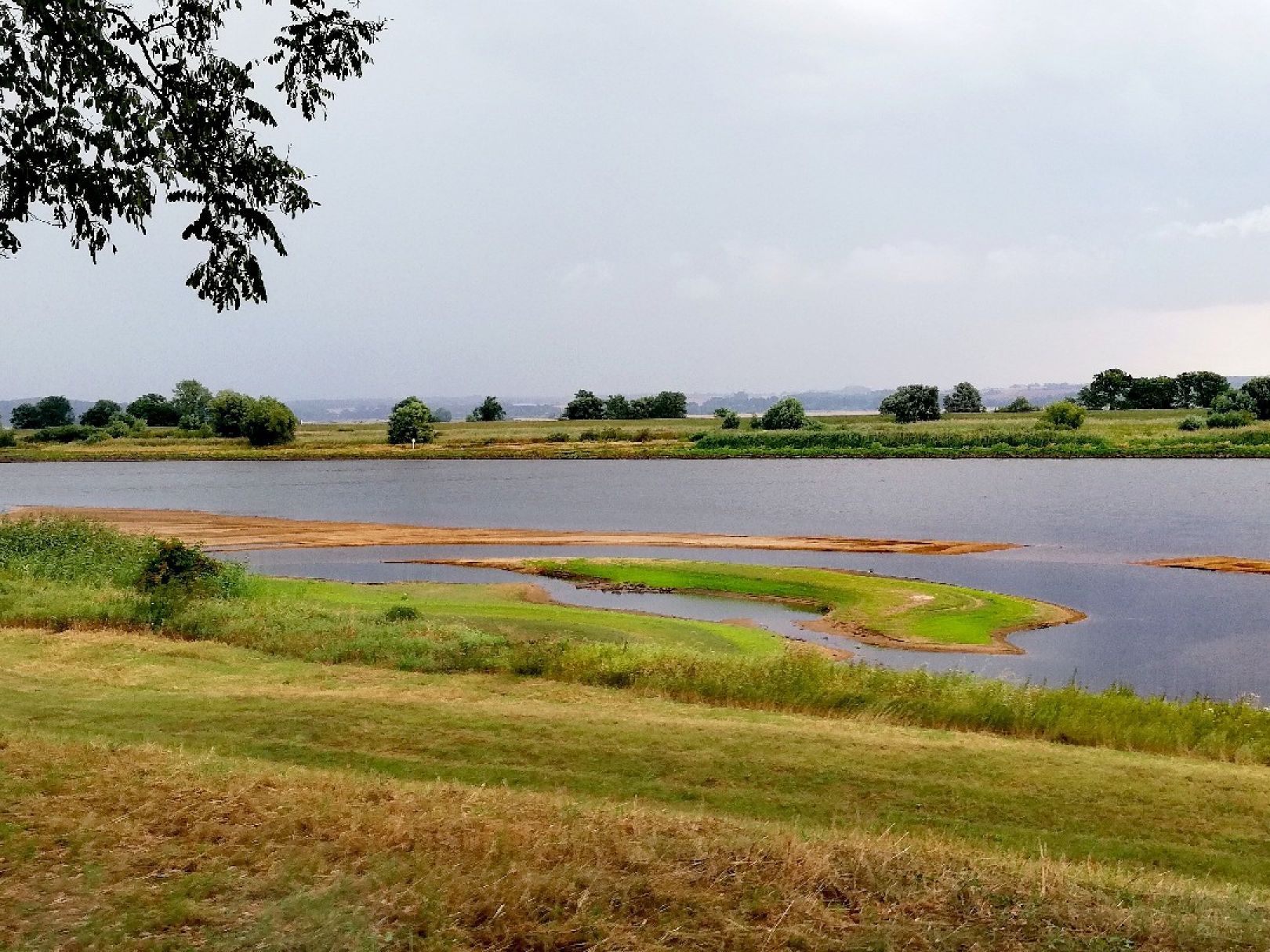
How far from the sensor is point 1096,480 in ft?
293

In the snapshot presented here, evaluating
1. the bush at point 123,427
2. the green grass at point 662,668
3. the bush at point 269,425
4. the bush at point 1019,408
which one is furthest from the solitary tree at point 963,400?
the green grass at point 662,668

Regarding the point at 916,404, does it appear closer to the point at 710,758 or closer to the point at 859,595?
the point at 859,595

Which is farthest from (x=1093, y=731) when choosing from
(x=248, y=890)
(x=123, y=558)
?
(x=123, y=558)

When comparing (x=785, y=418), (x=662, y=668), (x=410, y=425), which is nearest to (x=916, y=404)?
(x=785, y=418)

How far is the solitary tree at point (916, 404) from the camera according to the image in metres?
167

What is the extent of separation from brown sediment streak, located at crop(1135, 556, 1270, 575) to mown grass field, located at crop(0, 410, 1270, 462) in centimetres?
7117

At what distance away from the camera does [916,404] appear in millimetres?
167750

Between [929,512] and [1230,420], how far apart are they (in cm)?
8286

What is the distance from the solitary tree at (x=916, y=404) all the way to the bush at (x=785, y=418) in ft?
66.5

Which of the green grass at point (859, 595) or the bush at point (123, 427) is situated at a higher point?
the bush at point (123, 427)

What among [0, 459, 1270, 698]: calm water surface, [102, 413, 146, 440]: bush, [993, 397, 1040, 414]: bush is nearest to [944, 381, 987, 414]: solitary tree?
[993, 397, 1040, 414]: bush

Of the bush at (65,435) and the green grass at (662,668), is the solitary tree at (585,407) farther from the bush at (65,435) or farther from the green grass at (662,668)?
the green grass at (662,668)

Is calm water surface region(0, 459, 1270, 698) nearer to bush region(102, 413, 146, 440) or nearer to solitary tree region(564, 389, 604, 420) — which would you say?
bush region(102, 413, 146, 440)

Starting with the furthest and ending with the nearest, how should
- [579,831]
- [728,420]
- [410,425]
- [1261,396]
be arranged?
1. [728,420]
2. [410,425]
3. [1261,396]
4. [579,831]
